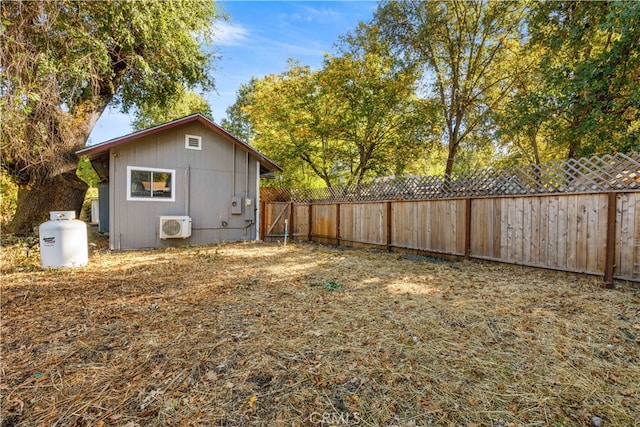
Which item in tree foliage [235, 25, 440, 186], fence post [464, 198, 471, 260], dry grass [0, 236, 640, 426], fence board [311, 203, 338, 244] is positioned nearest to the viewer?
dry grass [0, 236, 640, 426]

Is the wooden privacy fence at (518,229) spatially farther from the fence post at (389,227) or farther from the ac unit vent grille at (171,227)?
the ac unit vent grille at (171,227)

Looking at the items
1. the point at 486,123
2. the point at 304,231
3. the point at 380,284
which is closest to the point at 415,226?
the point at 380,284

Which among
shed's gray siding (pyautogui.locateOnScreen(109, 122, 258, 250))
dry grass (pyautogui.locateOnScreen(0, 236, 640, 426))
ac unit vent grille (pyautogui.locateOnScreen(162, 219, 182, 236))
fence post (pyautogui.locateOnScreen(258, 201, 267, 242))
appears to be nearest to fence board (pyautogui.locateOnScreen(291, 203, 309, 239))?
fence post (pyautogui.locateOnScreen(258, 201, 267, 242))

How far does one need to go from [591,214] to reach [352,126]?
830cm

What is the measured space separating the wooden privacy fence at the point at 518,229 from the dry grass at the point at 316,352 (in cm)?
49

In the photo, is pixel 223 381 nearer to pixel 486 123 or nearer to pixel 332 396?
pixel 332 396

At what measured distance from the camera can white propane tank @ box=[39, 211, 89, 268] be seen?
496cm

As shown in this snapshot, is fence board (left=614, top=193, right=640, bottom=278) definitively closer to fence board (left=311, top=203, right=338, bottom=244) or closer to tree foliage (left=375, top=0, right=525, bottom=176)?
fence board (left=311, top=203, right=338, bottom=244)

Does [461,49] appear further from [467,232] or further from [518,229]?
[518,229]

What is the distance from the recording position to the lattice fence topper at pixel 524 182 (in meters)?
4.32

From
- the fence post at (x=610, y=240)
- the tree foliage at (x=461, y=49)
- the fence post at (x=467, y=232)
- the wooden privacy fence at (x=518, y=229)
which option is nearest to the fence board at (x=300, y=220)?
the wooden privacy fence at (x=518, y=229)

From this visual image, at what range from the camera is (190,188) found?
8461 millimetres

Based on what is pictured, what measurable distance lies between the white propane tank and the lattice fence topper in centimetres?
666

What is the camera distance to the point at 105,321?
3.00 metres
